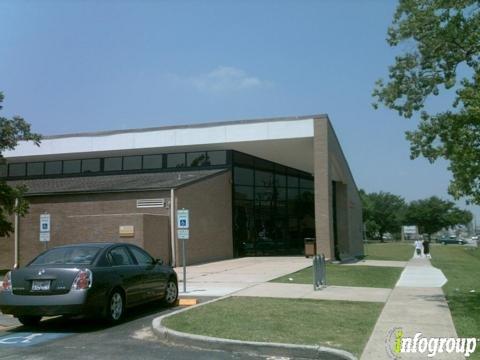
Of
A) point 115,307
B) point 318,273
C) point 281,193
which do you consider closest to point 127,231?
point 318,273

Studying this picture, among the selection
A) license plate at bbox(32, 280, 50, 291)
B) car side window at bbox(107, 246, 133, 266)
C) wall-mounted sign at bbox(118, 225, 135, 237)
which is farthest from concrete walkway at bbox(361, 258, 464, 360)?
wall-mounted sign at bbox(118, 225, 135, 237)

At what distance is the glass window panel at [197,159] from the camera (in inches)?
1243

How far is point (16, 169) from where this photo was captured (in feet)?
117

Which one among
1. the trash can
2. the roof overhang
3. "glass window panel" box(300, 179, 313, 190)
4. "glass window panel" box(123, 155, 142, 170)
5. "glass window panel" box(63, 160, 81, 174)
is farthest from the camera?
"glass window panel" box(300, 179, 313, 190)

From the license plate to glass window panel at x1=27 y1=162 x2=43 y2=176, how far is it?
2675cm

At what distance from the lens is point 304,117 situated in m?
28.1

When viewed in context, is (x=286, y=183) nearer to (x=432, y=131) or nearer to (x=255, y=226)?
(x=255, y=226)

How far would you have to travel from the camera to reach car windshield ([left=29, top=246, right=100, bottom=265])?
10000 mm

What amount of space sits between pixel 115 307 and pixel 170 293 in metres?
2.39

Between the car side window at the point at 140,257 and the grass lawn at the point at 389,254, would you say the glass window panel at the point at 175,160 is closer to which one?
the grass lawn at the point at 389,254

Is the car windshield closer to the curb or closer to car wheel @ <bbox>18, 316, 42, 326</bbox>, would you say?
car wheel @ <bbox>18, 316, 42, 326</bbox>

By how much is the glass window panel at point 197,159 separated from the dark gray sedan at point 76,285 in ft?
67.5

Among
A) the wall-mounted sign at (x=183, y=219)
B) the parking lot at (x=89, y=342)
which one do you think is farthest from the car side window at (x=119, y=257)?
the wall-mounted sign at (x=183, y=219)

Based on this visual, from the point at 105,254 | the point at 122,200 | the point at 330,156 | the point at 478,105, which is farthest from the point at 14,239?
the point at 478,105
